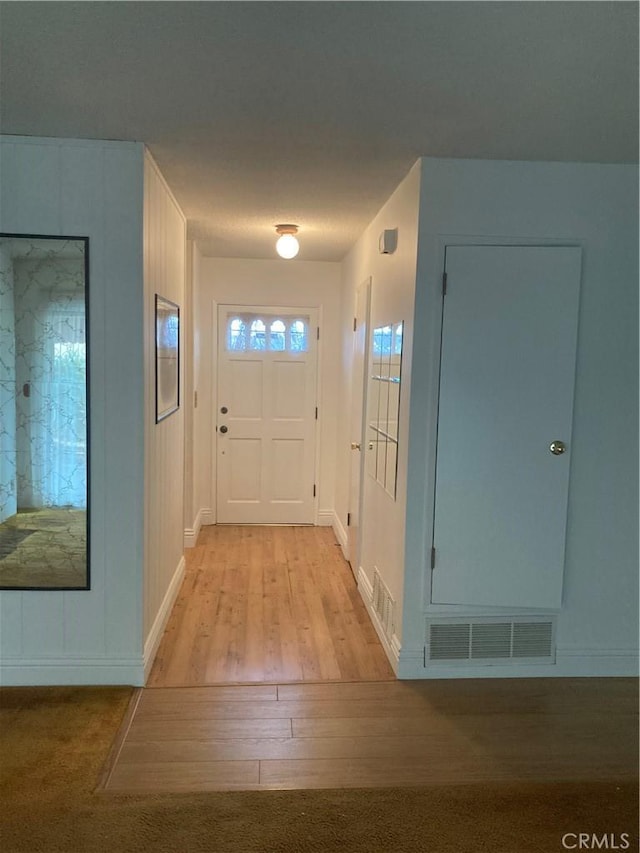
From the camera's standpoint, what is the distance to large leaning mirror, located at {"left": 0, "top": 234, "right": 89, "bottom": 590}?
2.66 m

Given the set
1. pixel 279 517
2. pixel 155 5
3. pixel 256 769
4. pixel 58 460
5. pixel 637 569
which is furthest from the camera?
pixel 279 517

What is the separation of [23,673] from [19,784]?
0.73m

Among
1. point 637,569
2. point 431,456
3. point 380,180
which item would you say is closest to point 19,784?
point 431,456

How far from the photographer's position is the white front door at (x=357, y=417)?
413 centimetres

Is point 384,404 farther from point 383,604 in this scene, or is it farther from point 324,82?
point 324,82

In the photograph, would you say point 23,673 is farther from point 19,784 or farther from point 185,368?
point 185,368

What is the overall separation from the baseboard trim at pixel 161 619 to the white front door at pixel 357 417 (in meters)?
1.20

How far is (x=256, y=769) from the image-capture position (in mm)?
2244

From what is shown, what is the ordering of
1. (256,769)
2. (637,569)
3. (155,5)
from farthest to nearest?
(637,569) → (256,769) → (155,5)

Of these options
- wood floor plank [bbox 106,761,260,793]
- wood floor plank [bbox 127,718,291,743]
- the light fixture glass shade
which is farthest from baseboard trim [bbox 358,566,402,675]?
the light fixture glass shade

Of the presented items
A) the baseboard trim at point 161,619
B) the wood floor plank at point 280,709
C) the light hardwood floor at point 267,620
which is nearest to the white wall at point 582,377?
the wood floor plank at point 280,709

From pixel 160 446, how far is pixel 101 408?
589 millimetres

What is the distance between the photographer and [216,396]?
18.0ft

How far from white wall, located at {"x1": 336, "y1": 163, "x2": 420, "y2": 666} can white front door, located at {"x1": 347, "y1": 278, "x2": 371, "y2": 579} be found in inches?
5.2
